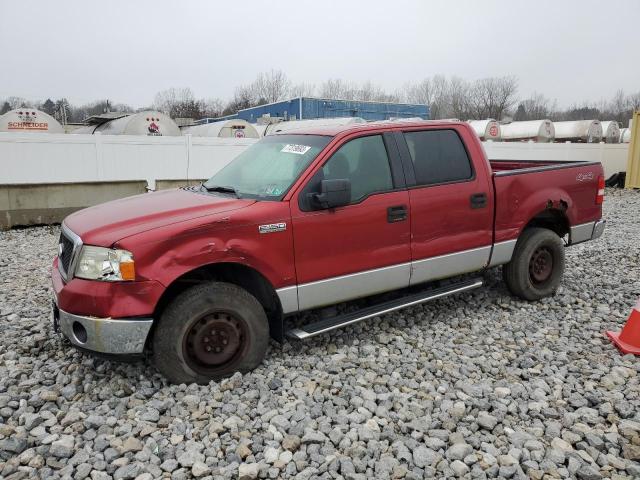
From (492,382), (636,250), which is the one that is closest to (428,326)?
(492,382)

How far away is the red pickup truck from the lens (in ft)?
11.1

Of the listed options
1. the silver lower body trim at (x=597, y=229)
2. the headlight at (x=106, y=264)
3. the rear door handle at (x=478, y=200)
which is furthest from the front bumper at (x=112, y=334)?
the silver lower body trim at (x=597, y=229)

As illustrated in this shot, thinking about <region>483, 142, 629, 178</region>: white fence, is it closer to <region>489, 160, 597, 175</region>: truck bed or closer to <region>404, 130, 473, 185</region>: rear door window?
<region>489, 160, 597, 175</region>: truck bed

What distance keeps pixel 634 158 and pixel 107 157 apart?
58.0ft

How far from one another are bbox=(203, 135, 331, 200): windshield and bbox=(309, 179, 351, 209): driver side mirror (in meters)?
0.27

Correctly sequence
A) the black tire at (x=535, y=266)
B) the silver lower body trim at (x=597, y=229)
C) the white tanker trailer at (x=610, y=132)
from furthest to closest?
the white tanker trailer at (x=610, y=132) < the silver lower body trim at (x=597, y=229) < the black tire at (x=535, y=266)

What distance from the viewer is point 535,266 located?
5504 millimetres

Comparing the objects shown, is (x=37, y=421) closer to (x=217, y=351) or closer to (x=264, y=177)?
(x=217, y=351)

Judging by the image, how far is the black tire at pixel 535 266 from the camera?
17.4 feet

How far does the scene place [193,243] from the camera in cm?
349

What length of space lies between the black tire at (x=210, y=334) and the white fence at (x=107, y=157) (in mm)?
9402

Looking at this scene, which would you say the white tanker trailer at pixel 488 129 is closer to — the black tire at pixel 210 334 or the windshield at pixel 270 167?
the windshield at pixel 270 167

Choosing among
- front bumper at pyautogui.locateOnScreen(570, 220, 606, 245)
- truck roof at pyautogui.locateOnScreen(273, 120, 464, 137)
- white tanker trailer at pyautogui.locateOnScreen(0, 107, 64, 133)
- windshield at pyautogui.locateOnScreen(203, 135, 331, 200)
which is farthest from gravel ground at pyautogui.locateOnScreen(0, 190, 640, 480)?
white tanker trailer at pyautogui.locateOnScreen(0, 107, 64, 133)

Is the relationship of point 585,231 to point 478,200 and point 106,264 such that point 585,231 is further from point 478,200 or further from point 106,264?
point 106,264
